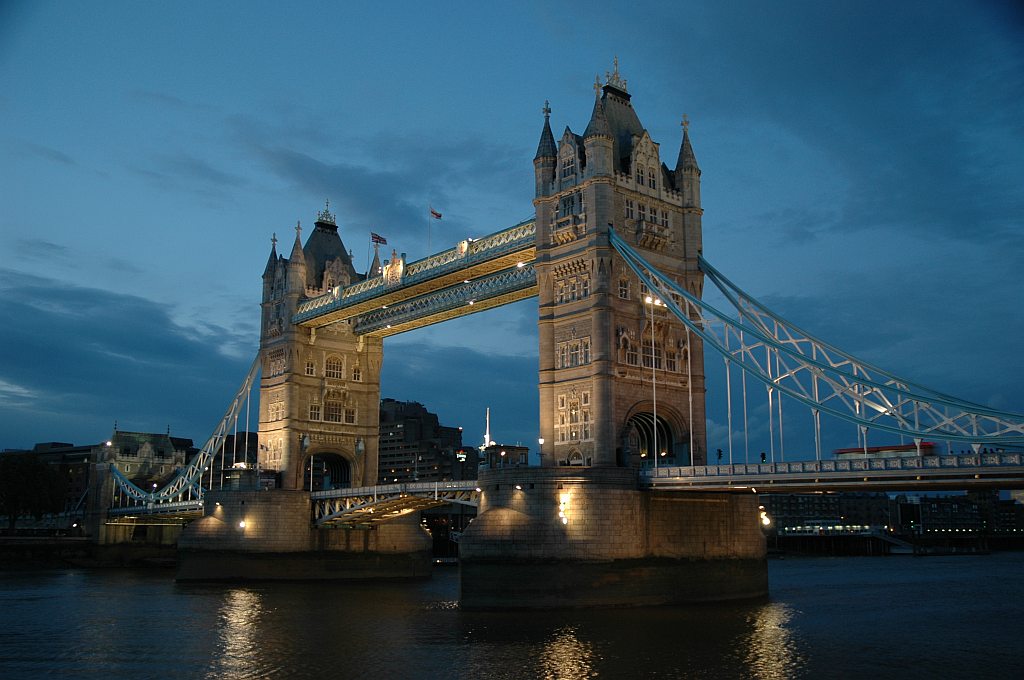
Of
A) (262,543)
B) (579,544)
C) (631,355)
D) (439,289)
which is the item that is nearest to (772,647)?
(579,544)

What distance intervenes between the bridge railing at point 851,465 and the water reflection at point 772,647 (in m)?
6.30

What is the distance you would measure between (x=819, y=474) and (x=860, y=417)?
281 centimetres

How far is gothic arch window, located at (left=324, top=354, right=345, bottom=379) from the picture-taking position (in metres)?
80.0

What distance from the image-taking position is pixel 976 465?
38750 mm

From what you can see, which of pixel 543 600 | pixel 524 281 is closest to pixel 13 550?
pixel 524 281

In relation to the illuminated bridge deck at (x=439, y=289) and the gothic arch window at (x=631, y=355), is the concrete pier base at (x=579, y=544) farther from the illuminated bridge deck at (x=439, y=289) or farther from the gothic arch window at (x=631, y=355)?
the illuminated bridge deck at (x=439, y=289)

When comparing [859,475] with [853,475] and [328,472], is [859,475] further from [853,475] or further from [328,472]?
[328,472]

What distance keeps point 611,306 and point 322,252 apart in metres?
36.3

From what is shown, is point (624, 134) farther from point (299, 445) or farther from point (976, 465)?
point (299, 445)

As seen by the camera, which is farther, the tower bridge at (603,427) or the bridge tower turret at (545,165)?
the bridge tower turret at (545,165)

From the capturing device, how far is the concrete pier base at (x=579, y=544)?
46344 millimetres

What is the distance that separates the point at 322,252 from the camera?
8262cm

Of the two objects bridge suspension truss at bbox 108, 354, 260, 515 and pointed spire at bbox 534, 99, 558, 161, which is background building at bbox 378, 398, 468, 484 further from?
pointed spire at bbox 534, 99, 558, 161

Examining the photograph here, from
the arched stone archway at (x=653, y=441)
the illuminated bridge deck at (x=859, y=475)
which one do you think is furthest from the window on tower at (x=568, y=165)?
the illuminated bridge deck at (x=859, y=475)
